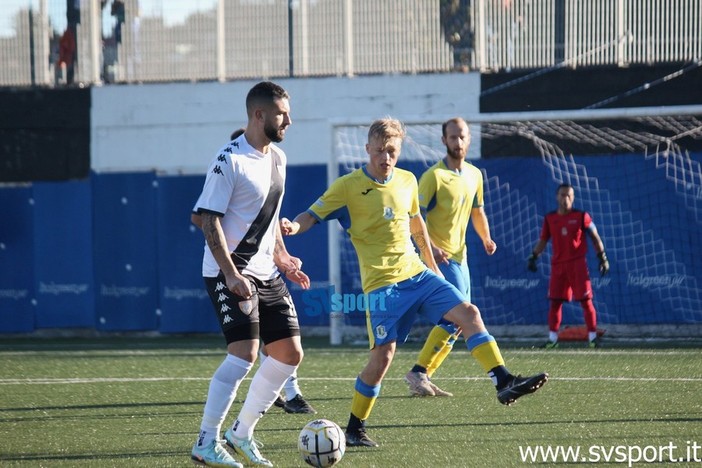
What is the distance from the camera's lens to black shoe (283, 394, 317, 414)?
8234mm

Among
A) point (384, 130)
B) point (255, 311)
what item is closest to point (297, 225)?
point (384, 130)

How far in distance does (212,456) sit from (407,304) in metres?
1.63

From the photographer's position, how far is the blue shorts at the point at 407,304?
22.0 ft

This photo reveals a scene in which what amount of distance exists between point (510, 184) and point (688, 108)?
3.11 metres

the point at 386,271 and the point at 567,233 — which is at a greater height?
the point at 386,271

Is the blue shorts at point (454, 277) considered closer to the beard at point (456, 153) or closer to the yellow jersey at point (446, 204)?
the yellow jersey at point (446, 204)

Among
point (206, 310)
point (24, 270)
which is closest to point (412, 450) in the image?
point (206, 310)

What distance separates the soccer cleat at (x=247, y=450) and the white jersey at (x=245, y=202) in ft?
3.07

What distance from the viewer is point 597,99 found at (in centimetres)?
1670

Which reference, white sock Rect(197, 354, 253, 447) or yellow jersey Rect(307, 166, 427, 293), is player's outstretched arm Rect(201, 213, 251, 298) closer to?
white sock Rect(197, 354, 253, 447)

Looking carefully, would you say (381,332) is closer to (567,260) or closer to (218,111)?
(567,260)

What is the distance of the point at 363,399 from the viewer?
21.8 ft

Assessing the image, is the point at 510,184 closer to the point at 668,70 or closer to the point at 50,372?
the point at 668,70

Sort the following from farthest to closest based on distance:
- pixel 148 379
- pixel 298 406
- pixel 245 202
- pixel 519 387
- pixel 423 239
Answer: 1. pixel 148 379
2. pixel 298 406
3. pixel 423 239
4. pixel 519 387
5. pixel 245 202
